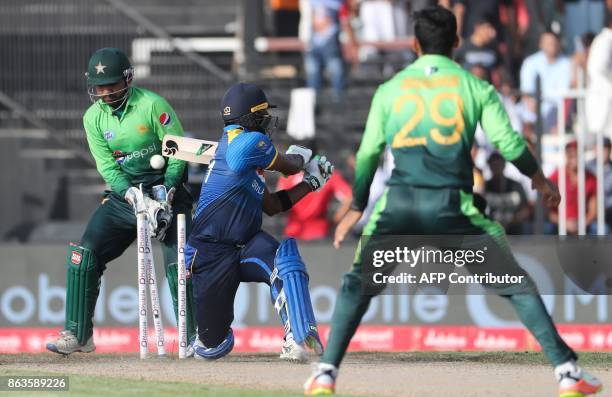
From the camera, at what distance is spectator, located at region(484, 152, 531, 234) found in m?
16.3

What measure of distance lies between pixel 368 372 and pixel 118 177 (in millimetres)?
2516

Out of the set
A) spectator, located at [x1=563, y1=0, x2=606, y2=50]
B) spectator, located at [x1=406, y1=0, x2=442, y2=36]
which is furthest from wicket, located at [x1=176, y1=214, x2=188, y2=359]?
spectator, located at [x1=563, y1=0, x2=606, y2=50]

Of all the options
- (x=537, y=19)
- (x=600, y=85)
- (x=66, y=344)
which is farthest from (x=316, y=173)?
(x=537, y=19)

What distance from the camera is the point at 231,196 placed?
33.9 ft

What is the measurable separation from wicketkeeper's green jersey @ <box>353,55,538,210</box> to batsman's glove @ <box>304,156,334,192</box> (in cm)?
232

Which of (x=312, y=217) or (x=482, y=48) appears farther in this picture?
(x=482, y=48)

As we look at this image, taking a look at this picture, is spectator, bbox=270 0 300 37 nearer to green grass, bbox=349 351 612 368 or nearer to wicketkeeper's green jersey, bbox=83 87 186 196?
green grass, bbox=349 351 612 368

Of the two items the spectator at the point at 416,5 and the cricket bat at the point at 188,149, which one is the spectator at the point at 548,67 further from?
the cricket bat at the point at 188,149

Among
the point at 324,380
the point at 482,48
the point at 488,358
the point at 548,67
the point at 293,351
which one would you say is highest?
the point at 482,48

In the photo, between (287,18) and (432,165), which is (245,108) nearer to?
(432,165)

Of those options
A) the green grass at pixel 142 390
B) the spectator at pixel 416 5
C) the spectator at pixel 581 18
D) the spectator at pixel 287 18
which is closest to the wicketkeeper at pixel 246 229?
the green grass at pixel 142 390

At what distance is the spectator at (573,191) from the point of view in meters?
15.8

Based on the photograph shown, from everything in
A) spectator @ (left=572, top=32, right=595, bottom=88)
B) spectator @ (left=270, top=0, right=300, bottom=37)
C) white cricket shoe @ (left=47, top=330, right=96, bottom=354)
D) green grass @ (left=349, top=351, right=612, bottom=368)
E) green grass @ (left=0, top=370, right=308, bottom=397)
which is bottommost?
green grass @ (left=349, top=351, right=612, bottom=368)

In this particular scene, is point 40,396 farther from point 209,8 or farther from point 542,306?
point 209,8
